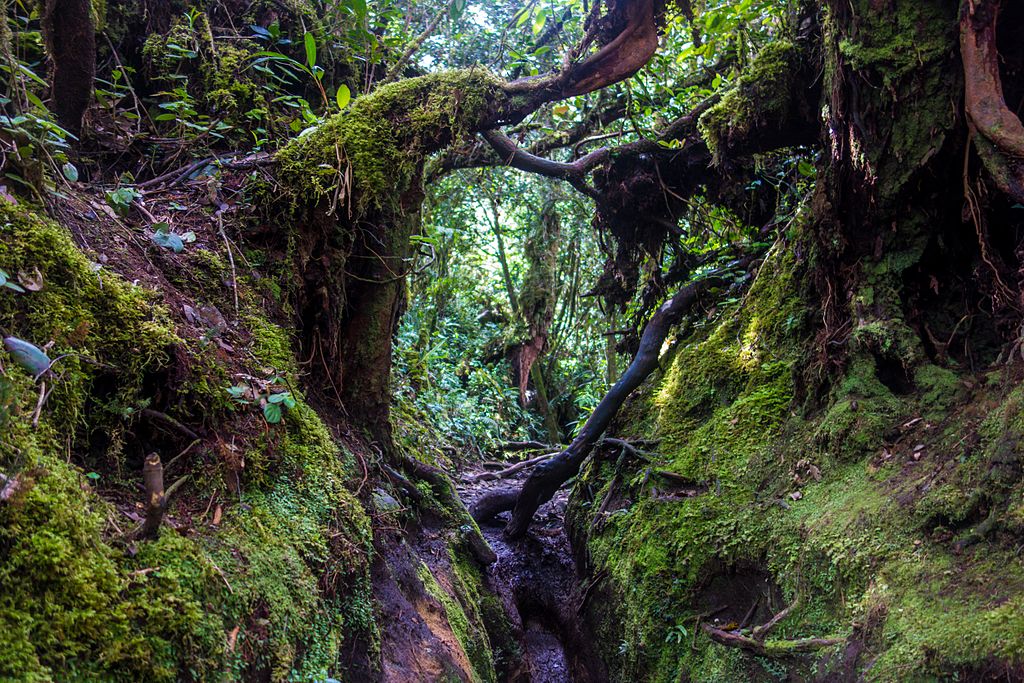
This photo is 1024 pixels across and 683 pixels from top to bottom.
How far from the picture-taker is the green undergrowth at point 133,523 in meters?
1.86

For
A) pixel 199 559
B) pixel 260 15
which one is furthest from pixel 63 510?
pixel 260 15

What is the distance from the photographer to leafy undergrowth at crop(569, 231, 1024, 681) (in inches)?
121

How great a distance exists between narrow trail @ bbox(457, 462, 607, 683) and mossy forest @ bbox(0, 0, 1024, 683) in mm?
41

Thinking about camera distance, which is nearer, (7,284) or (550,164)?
(7,284)

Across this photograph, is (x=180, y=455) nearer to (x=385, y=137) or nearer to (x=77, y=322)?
(x=77, y=322)

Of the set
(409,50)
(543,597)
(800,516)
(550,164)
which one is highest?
(409,50)

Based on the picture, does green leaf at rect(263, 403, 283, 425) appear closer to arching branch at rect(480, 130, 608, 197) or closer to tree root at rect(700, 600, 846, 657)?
tree root at rect(700, 600, 846, 657)

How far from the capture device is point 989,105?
3756 millimetres

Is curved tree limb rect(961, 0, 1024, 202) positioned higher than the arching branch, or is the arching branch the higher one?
the arching branch

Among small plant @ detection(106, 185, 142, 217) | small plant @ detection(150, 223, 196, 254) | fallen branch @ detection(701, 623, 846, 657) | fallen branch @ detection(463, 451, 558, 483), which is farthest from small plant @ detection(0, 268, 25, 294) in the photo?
fallen branch @ detection(463, 451, 558, 483)

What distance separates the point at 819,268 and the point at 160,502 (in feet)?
14.7

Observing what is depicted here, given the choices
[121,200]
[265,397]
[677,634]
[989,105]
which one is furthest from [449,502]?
[989,105]

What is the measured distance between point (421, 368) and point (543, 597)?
9.42 ft

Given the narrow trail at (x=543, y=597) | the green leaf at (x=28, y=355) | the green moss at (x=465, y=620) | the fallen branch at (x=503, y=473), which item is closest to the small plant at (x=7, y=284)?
the green leaf at (x=28, y=355)
